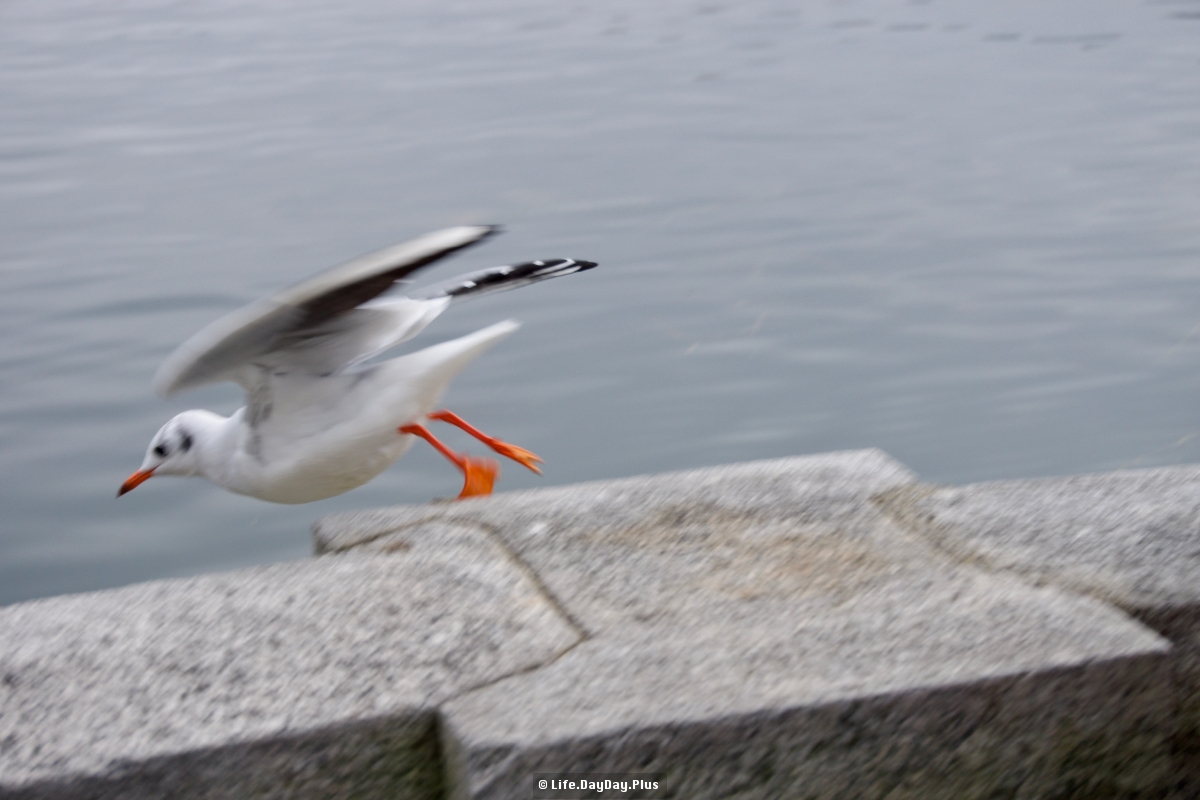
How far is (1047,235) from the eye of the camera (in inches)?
327

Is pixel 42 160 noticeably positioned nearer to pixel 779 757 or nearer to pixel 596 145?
pixel 596 145

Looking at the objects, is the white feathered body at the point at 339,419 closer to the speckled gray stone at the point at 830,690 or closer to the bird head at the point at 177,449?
the bird head at the point at 177,449

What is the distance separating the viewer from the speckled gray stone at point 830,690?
1800 millimetres

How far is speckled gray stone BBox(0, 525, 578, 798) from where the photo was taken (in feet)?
6.15

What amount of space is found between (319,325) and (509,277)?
0.53 metres

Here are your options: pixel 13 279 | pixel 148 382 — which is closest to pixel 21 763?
pixel 148 382

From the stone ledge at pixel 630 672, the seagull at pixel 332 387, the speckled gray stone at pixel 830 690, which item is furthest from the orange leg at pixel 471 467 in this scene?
the speckled gray stone at pixel 830 690

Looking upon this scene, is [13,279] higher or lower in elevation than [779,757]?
lower

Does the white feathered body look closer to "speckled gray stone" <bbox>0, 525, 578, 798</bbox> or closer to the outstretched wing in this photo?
the outstretched wing

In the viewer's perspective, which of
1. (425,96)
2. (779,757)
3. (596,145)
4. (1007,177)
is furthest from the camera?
(425,96)

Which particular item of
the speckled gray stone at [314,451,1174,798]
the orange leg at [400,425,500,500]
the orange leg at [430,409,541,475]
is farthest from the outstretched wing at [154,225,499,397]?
the speckled gray stone at [314,451,1174,798]

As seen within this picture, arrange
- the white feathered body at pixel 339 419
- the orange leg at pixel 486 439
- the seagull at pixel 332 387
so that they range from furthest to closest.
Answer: the orange leg at pixel 486 439
the white feathered body at pixel 339 419
the seagull at pixel 332 387

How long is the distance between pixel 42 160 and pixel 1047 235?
825 cm

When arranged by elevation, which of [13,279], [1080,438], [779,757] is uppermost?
[779,757]
